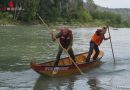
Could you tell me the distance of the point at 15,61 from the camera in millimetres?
22250

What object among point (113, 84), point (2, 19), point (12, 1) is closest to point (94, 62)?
point (113, 84)

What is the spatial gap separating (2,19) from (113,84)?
66890mm

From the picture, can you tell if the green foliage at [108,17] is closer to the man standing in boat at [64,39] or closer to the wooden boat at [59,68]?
the wooden boat at [59,68]

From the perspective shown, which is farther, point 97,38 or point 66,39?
point 97,38

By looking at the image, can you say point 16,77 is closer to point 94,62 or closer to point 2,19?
point 94,62

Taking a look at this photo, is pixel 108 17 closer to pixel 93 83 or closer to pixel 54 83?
pixel 93 83

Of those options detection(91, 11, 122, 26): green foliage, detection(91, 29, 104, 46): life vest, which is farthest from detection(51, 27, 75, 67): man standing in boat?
detection(91, 11, 122, 26): green foliage

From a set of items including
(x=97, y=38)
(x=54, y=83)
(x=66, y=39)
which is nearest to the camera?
(x=54, y=83)

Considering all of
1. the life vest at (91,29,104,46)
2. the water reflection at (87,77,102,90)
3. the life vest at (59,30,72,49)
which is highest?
the life vest at (59,30,72,49)

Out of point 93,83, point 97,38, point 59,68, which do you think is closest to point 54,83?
point 59,68

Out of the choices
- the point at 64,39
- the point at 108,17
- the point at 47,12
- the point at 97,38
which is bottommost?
the point at 108,17

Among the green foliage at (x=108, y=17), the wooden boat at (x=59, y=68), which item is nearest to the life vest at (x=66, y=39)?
the wooden boat at (x=59, y=68)

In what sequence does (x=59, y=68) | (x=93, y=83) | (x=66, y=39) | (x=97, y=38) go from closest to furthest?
(x=93, y=83), (x=59, y=68), (x=66, y=39), (x=97, y=38)

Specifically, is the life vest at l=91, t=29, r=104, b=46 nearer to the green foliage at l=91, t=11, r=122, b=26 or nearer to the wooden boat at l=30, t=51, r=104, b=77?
the wooden boat at l=30, t=51, r=104, b=77
